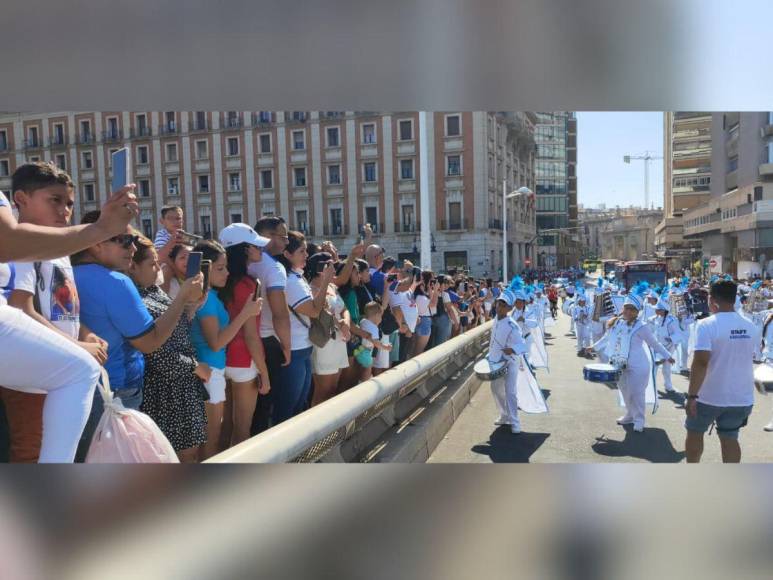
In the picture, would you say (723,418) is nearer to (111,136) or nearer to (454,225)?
(454,225)

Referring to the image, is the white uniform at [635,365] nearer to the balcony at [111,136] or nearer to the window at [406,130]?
the window at [406,130]

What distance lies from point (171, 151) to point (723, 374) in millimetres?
3776

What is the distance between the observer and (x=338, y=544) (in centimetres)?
230

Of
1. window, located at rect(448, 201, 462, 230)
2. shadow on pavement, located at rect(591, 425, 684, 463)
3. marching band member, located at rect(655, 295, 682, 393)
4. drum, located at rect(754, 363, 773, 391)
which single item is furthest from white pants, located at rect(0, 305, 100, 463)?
marching band member, located at rect(655, 295, 682, 393)

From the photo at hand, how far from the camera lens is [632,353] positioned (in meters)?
6.84

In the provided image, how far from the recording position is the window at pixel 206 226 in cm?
308

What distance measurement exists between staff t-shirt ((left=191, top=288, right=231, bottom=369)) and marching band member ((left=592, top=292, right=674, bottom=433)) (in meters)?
4.82

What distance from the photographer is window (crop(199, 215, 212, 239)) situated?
308 cm

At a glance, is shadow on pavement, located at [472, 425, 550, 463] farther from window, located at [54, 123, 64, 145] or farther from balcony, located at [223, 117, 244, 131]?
Answer: window, located at [54, 123, 64, 145]

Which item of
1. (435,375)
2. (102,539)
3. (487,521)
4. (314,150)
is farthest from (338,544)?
(435,375)

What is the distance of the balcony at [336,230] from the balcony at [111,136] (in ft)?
4.25
